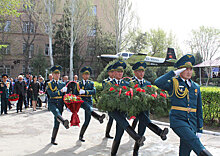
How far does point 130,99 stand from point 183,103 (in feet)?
3.33

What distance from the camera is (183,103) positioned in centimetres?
397

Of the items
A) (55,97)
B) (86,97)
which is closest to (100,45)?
(86,97)

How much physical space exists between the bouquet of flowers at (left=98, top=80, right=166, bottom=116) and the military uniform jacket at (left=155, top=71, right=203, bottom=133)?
63cm

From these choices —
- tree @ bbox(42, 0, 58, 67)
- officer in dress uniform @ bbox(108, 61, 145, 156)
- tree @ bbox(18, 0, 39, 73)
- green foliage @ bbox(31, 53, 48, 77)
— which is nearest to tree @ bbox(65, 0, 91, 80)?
tree @ bbox(42, 0, 58, 67)

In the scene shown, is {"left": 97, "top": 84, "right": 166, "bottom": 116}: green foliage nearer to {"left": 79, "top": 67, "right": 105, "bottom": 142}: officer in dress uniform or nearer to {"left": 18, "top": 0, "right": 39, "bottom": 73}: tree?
{"left": 79, "top": 67, "right": 105, "bottom": 142}: officer in dress uniform

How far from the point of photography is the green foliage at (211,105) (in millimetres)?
8120

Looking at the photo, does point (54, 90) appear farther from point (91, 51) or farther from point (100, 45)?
point (91, 51)

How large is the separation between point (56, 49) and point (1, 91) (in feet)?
85.4

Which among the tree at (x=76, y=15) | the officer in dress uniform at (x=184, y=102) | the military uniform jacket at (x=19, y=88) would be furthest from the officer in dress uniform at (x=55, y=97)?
the tree at (x=76, y=15)

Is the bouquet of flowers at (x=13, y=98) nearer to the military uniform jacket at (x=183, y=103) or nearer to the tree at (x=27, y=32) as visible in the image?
the military uniform jacket at (x=183, y=103)

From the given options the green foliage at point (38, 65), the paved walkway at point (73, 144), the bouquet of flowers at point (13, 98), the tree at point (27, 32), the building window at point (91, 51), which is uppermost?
the tree at point (27, 32)

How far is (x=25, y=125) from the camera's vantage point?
29.3 ft

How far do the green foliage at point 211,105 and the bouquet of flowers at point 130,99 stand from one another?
13.3 ft

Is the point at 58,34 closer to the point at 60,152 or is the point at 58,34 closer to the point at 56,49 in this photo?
the point at 56,49
